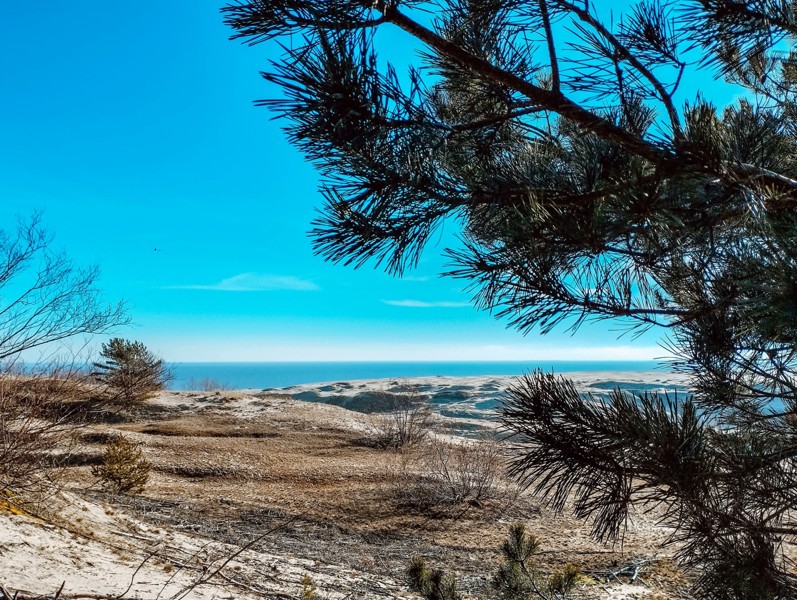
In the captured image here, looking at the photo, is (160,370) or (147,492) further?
(160,370)

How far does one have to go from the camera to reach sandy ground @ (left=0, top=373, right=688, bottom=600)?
10.6ft

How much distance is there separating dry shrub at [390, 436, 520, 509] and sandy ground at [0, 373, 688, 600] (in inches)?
2.5

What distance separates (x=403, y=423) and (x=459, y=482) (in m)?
3.77

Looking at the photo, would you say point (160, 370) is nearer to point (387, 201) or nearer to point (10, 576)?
point (10, 576)

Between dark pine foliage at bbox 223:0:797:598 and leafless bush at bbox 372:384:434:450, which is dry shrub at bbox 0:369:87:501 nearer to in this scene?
dark pine foliage at bbox 223:0:797:598

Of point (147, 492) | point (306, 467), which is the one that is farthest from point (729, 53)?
point (306, 467)

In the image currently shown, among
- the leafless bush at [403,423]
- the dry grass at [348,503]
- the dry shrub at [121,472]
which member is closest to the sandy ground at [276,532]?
the dry grass at [348,503]

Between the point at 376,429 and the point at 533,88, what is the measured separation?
1151 cm

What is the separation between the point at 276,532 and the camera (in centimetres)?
546

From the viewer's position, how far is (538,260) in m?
2.02

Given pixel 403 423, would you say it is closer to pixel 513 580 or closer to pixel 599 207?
pixel 513 580

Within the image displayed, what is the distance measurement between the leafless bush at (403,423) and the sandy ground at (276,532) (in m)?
0.39

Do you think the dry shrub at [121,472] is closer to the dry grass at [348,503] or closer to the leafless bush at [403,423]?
the dry grass at [348,503]

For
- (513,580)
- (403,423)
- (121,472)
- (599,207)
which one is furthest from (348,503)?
(599,207)
